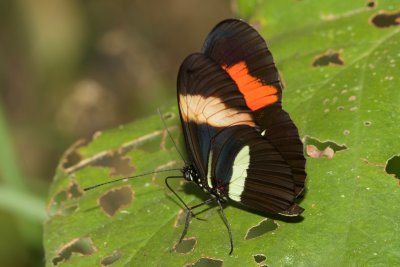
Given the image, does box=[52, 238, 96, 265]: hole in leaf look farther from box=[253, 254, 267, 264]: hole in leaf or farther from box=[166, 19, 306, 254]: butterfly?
box=[253, 254, 267, 264]: hole in leaf

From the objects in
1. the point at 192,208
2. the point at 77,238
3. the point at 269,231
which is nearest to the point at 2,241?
→ the point at 77,238

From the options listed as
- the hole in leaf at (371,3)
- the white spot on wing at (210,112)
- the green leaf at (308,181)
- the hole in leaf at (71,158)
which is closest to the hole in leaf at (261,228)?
the green leaf at (308,181)

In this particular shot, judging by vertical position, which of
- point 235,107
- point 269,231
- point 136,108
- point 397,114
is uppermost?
point 235,107

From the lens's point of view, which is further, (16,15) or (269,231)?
(16,15)

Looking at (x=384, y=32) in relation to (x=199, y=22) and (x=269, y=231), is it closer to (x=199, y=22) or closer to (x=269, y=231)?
(x=269, y=231)

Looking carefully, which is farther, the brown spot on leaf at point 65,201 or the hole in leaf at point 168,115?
the hole in leaf at point 168,115

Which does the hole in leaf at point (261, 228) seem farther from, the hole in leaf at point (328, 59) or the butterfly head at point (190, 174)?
the hole in leaf at point (328, 59)
